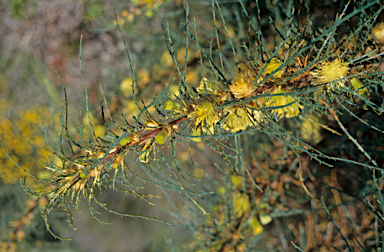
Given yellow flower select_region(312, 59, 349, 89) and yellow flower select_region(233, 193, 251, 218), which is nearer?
yellow flower select_region(312, 59, 349, 89)

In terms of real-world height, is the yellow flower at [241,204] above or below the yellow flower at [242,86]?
below

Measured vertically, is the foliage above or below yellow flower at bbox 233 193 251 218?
above

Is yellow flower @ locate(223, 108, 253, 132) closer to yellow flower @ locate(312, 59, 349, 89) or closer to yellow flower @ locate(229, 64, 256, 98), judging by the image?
yellow flower @ locate(229, 64, 256, 98)

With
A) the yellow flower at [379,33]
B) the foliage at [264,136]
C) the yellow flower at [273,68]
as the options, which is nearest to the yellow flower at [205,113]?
the foliage at [264,136]

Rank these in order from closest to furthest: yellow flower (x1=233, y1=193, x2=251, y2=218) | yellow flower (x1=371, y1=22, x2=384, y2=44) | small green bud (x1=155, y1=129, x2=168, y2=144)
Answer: small green bud (x1=155, y1=129, x2=168, y2=144), yellow flower (x1=371, y1=22, x2=384, y2=44), yellow flower (x1=233, y1=193, x2=251, y2=218)

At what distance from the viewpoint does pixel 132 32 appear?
1370mm

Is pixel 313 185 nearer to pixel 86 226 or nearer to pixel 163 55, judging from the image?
pixel 163 55

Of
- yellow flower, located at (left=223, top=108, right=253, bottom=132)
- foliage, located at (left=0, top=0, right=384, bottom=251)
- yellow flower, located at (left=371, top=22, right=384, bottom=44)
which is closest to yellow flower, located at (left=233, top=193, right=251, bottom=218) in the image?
foliage, located at (left=0, top=0, right=384, bottom=251)

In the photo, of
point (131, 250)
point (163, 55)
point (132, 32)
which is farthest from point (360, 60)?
point (131, 250)

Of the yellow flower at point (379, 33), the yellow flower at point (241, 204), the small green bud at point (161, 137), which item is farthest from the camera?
the yellow flower at point (241, 204)

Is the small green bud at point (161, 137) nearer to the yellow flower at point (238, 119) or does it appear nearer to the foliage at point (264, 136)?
the foliage at point (264, 136)

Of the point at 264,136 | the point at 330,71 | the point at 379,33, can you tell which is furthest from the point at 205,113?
the point at 264,136

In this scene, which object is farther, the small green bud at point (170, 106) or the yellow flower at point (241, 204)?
the yellow flower at point (241, 204)

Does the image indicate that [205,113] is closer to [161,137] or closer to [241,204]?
[161,137]
